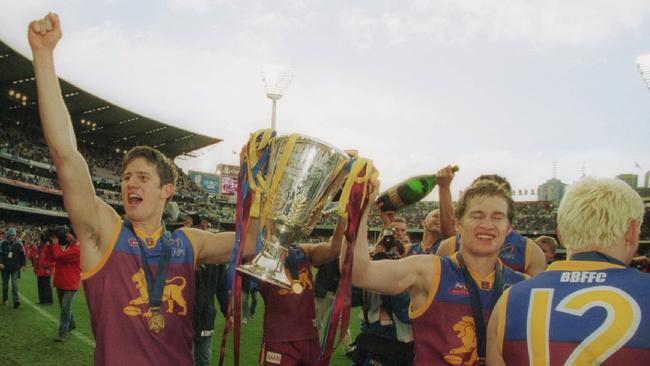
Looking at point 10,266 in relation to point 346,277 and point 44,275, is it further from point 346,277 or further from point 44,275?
point 346,277

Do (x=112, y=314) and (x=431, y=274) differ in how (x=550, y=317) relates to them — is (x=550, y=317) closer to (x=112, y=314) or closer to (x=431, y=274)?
(x=431, y=274)

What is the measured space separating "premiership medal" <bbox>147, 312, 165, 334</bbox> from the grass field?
4657 millimetres

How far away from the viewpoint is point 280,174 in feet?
6.31

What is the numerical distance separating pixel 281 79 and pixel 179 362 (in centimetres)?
997

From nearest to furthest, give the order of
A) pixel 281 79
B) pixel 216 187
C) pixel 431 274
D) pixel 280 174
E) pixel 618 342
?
pixel 618 342
pixel 280 174
pixel 431 274
pixel 281 79
pixel 216 187

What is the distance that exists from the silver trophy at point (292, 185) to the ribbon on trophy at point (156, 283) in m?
0.63

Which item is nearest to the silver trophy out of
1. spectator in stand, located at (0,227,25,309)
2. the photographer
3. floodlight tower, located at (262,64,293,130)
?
the photographer

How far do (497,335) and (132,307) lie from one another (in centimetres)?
155

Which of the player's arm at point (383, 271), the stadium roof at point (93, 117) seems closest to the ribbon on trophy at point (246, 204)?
the player's arm at point (383, 271)

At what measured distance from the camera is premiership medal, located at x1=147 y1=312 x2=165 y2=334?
7.34ft

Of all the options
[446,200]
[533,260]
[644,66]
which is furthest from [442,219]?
[644,66]

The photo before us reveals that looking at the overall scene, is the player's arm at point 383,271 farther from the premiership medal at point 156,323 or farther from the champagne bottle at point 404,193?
the premiership medal at point 156,323

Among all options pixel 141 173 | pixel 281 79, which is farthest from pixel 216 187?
pixel 141 173

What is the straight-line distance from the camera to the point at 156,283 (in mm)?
2293
